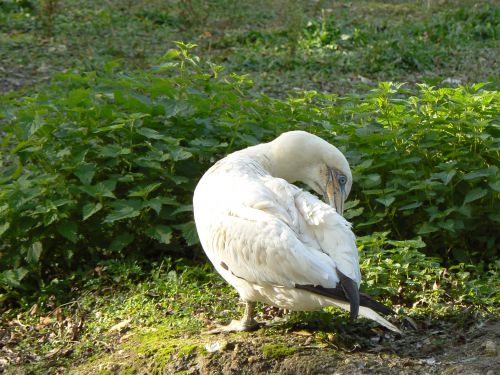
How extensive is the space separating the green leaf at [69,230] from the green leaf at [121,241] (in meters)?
0.25

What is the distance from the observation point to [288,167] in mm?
4609

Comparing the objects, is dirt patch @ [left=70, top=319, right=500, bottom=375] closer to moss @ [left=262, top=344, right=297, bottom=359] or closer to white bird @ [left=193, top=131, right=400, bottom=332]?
moss @ [left=262, top=344, right=297, bottom=359]

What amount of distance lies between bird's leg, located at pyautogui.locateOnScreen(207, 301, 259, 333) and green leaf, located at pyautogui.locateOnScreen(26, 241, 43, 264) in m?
1.49

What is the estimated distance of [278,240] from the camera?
12.1ft

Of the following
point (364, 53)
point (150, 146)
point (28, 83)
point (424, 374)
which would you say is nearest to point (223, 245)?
point (424, 374)

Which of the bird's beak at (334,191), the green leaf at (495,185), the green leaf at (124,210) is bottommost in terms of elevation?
the green leaf at (124,210)

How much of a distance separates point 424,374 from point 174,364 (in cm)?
115

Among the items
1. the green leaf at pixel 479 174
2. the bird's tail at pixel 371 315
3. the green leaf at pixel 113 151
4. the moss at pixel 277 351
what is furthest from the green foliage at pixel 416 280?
the green leaf at pixel 113 151

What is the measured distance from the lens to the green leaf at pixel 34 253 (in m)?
5.22

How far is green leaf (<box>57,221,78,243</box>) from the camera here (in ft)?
16.9

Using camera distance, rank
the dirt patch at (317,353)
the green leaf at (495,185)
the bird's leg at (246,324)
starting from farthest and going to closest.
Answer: the green leaf at (495,185)
the bird's leg at (246,324)
the dirt patch at (317,353)

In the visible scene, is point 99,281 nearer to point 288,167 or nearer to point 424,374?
point 288,167

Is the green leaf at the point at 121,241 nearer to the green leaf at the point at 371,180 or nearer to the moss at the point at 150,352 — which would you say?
the moss at the point at 150,352

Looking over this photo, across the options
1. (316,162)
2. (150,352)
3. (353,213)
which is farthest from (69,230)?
(353,213)
